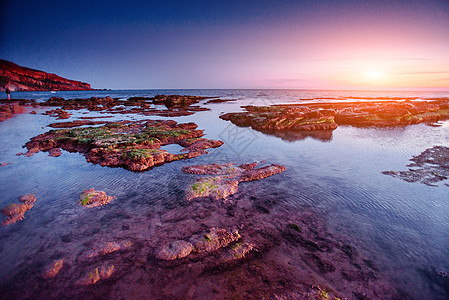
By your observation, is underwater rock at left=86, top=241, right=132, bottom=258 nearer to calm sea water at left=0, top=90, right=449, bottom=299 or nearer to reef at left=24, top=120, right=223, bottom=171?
calm sea water at left=0, top=90, right=449, bottom=299

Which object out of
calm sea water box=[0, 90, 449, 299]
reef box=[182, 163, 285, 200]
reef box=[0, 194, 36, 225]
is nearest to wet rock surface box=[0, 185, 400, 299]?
calm sea water box=[0, 90, 449, 299]

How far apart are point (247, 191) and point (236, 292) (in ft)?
17.8

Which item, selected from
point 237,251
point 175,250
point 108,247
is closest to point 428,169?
point 237,251

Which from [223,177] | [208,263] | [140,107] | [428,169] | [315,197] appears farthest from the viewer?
[140,107]

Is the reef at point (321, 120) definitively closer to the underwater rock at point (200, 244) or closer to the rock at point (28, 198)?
the underwater rock at point (200, 244)

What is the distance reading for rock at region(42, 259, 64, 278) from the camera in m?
5.59

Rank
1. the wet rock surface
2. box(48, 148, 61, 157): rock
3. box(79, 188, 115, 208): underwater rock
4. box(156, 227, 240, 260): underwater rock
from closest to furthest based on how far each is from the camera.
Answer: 1. the wet rock surface
2. box(156, 227, 240, 260): underwater rock
3. box(79, 188, 115, 208): underwater rock
4. box(48, 148, 61, 157): rock

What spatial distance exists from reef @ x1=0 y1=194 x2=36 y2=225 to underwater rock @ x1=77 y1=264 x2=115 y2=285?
510cm

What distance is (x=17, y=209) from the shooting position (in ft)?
27.7

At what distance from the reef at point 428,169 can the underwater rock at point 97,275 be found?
15.0 m

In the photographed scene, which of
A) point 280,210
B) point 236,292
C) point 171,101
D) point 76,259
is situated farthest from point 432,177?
point 171,101

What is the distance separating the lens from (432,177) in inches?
444

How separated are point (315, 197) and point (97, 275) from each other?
927 cm

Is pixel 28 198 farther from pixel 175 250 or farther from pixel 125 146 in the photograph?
pixel 175 250
